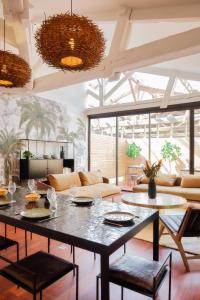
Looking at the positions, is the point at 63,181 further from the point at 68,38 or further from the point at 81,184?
the point at 68,38

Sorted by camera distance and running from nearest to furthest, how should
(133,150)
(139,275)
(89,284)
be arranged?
(139,275) → (89,284) → (133,150)

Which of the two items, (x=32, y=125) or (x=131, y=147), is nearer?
(x=32, y=125)

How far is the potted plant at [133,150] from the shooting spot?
781cm

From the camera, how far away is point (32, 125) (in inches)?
240

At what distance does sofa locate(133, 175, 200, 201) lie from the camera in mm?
5062

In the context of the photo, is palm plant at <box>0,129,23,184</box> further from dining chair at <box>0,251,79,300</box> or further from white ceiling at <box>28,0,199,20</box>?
dining chair at <box>0,251,79,300</box>

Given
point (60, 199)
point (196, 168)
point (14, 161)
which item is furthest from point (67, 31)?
point (196, 168)

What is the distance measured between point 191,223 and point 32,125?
480 cm

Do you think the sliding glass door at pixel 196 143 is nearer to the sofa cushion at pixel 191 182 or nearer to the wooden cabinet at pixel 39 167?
the sofa cushion at pixel 191 182

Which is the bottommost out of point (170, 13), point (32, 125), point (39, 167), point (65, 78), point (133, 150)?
point (39, 167)

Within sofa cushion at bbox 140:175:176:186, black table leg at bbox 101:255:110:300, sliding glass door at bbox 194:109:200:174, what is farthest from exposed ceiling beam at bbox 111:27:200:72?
sofa cushion at bbox 140:175:176:186

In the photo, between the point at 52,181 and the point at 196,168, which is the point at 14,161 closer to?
the point at 52,181

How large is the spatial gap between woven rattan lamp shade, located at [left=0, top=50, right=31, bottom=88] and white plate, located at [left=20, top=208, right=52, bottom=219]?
1381 millimetres

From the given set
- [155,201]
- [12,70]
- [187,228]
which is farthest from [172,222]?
[12,70]
